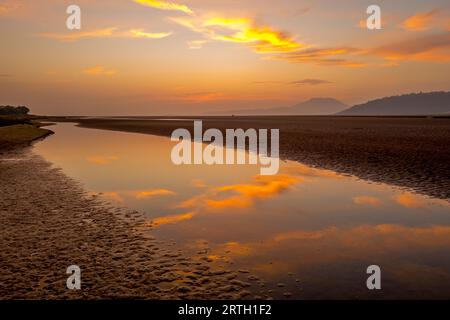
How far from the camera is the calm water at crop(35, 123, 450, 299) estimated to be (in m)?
8.87

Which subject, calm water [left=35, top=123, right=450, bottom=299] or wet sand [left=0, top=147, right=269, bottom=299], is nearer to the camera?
wet sand [left=0, top=147, right=269, bottom=299]

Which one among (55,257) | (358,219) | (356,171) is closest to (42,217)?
(55,257)

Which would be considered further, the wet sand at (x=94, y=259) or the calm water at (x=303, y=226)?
the calm water at (x=303, y=226)

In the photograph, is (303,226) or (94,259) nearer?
(94,259)

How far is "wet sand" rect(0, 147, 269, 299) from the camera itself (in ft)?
26.8

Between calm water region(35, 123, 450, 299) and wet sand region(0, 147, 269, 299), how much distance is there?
87 cm

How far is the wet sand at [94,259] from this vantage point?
817 cm

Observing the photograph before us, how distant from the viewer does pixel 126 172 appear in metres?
25.8

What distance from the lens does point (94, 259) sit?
10062 mm

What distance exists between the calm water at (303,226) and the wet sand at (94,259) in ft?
2.85

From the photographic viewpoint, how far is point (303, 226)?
520 inches

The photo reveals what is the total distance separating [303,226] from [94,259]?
23.5ft

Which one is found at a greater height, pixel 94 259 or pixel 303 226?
pixel 303 226
